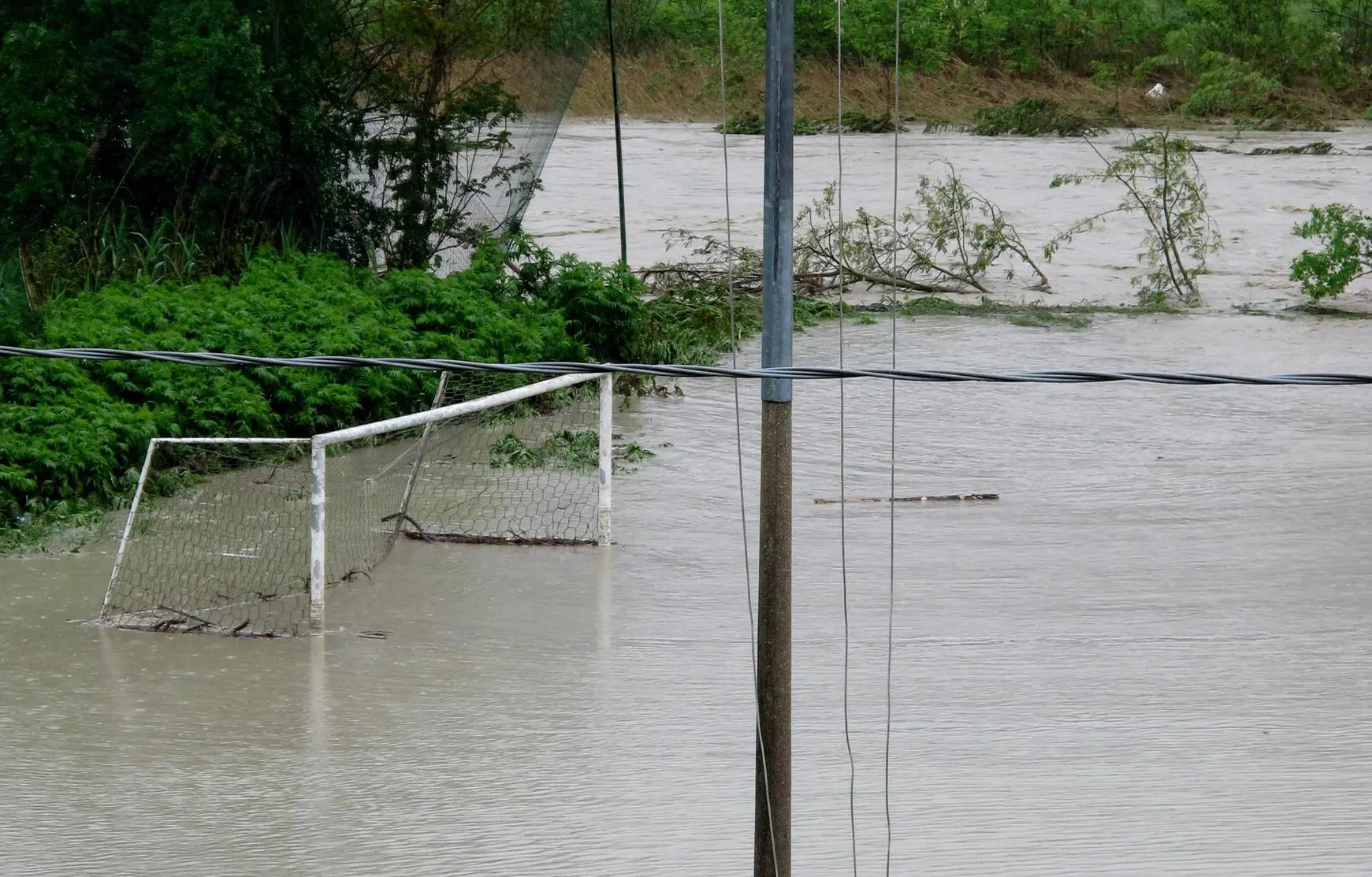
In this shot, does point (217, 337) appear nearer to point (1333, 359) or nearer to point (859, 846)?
point (859, 846)

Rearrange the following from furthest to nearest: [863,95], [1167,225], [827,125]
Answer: [863,95]
[827,125]
[1167,225]

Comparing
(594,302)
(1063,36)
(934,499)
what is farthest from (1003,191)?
(934,499)

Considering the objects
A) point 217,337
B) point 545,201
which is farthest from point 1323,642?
point 545,201

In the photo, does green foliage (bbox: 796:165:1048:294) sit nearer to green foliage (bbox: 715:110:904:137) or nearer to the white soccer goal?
the white soccer goal

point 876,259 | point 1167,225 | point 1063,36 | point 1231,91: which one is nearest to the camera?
point 876,259

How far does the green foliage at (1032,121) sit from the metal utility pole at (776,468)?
2897 centimetres

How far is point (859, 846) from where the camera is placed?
5574 millimetres

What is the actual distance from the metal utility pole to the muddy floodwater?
1.37m

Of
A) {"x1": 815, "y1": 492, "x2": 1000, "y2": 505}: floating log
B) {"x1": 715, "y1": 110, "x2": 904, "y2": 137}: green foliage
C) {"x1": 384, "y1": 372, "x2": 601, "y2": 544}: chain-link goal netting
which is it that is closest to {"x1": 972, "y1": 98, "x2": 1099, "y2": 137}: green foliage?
{"x1": 715, "y1": 110, "x2": 904, "y2": 137}: green foliage

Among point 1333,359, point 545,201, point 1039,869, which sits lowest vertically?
point 1039,869

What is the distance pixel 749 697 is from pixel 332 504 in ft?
12.5

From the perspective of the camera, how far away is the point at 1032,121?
1245 inches

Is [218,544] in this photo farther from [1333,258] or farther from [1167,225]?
[1167,225]

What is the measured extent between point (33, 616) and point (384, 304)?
526 cm
